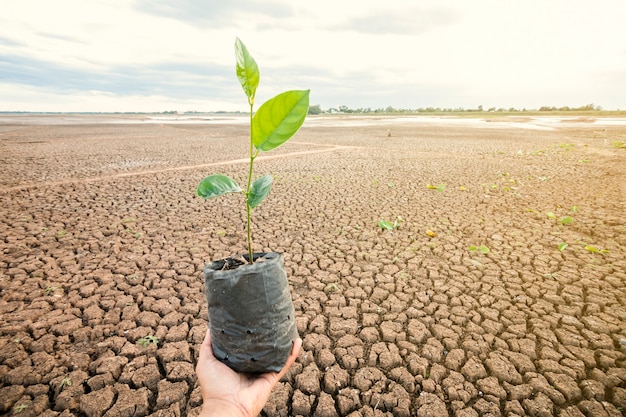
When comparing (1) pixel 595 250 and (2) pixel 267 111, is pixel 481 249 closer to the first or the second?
(1) pixel 595 250

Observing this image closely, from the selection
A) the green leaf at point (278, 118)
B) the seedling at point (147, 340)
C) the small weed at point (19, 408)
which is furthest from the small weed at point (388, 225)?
the small weed at point (19, 408)

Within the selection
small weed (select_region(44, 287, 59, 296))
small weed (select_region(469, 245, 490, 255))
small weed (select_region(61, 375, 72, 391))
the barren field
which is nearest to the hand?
the barren field

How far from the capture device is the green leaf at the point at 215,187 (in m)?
0.97

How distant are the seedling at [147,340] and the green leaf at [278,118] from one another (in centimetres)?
205

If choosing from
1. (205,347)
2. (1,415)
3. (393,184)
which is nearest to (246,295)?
(205,347)

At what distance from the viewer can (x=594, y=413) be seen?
1778mm

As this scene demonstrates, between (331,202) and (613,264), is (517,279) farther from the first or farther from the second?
(331,202)

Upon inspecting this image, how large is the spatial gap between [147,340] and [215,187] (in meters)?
1.93

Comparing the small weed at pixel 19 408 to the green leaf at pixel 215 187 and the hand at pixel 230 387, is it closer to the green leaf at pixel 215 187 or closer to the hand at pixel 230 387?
the hand at pixel 230 387

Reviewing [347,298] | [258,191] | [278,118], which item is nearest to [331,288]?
[347,298]

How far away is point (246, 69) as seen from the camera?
889mm

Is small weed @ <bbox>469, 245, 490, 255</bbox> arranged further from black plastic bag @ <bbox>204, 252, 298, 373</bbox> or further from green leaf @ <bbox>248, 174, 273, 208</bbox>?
green leaf @ <bbox>248, 174, 273, 208</bbox>

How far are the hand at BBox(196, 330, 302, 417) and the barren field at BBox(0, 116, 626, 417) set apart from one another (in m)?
0.79

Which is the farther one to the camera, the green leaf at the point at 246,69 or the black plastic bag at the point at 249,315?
the black plastic bag at the point at 249,315
